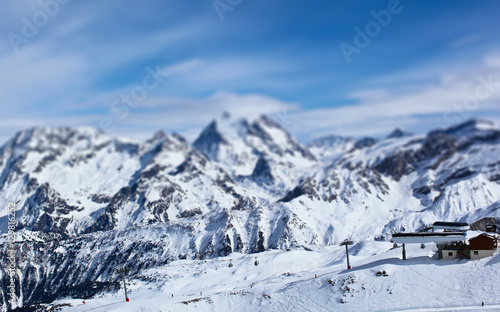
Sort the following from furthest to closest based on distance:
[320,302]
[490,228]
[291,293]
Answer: [490,228], [291,293], [320,302]

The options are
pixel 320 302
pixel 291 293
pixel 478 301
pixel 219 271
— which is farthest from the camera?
pixel 219 271

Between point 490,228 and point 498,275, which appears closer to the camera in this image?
point 498,275

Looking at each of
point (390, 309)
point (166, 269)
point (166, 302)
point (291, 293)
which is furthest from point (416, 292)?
point (166, 269)

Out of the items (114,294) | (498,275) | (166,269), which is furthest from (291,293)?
(166,269)

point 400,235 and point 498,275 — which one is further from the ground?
point 400,235

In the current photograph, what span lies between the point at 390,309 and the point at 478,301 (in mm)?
13347

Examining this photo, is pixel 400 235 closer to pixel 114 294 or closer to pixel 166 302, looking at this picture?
pixel 166 302

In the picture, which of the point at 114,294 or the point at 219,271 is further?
the point at 219,271

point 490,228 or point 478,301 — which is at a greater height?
point 490,228

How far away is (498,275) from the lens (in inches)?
3184

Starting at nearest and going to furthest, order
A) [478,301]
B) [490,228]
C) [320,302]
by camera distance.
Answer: [478,301] < [320,302] < [490,228]

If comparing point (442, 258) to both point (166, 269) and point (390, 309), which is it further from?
point (166, 269)

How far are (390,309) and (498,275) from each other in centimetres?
1975

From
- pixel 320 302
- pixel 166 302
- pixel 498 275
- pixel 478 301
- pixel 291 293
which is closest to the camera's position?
pixel 478 301
